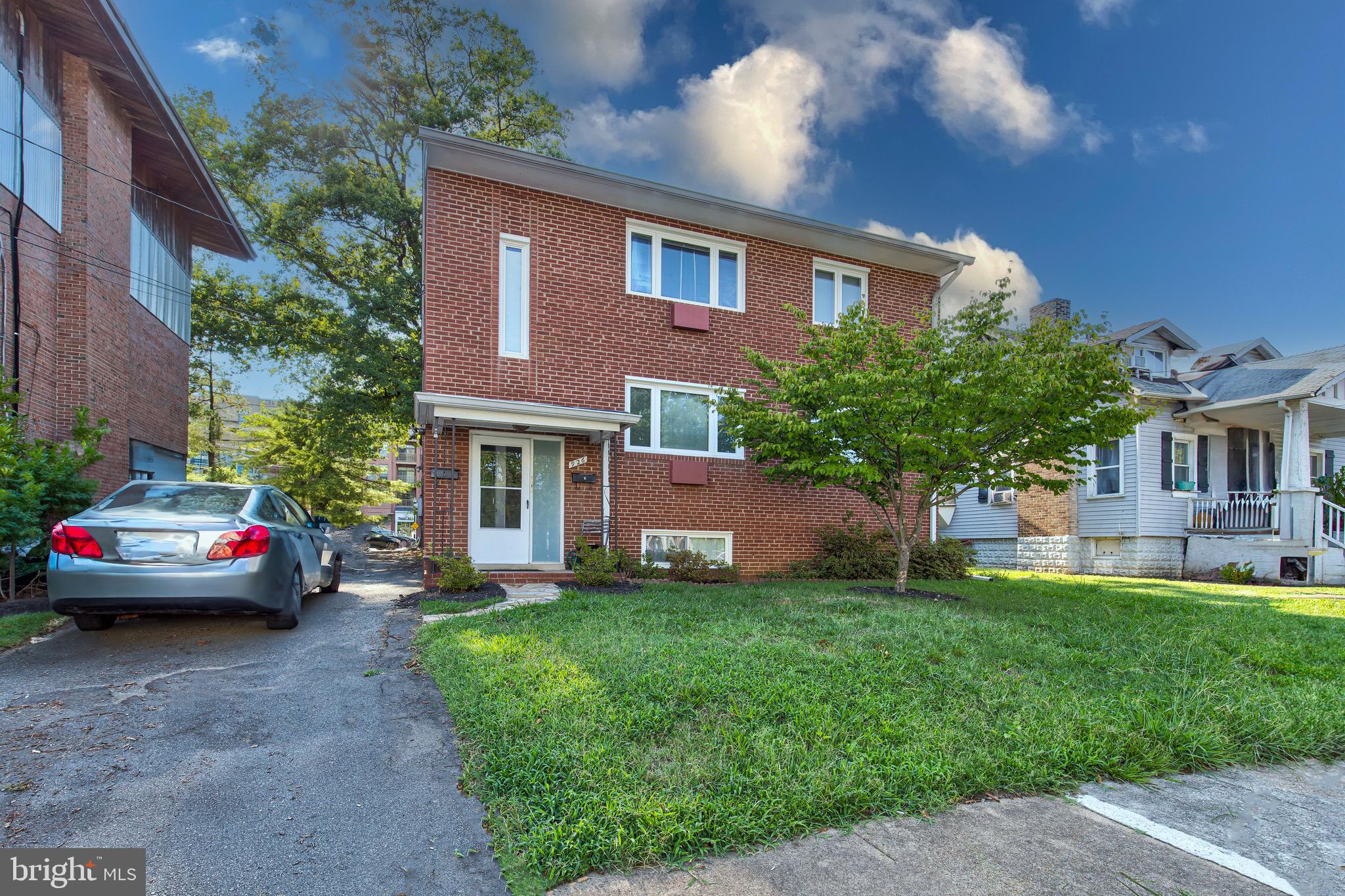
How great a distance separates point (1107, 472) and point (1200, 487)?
246 cm

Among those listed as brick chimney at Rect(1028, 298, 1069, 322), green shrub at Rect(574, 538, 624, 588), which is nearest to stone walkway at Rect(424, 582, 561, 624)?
green shrub at Rect(574, 538, 624, 588)

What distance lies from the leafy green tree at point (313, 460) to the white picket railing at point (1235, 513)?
22.3m

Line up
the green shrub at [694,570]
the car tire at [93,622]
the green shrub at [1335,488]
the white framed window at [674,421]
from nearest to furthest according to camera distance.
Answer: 1. the car tire at [93,622]
2. the green shrub at [694,570]
3. the white framed window at [674,421]
4. the green shrub at [1335,488]

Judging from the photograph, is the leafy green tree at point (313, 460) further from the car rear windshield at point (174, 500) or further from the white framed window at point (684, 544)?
the car rear windshield at point (174, 500)

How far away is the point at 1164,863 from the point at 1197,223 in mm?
22972

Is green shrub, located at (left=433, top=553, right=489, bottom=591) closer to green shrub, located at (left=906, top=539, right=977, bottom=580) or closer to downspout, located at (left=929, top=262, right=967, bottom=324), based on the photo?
green shrub, located at (left=906, top=539, right=977, bottom=580)

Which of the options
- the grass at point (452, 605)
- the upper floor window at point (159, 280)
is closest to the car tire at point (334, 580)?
the grass at point (452, 605)

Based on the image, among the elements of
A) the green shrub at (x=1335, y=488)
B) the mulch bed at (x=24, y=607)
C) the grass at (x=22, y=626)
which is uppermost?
the green shrub at (x=1335, y=488)

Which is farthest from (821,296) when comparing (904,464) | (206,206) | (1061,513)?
(206,206)

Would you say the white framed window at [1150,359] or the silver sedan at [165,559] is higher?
the white framed window at [1150,359]

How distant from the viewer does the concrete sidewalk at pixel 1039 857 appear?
2.24m

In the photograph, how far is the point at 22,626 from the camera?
5.95 metres

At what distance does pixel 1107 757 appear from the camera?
3303mm

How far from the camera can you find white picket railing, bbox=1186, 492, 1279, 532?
15797mm
